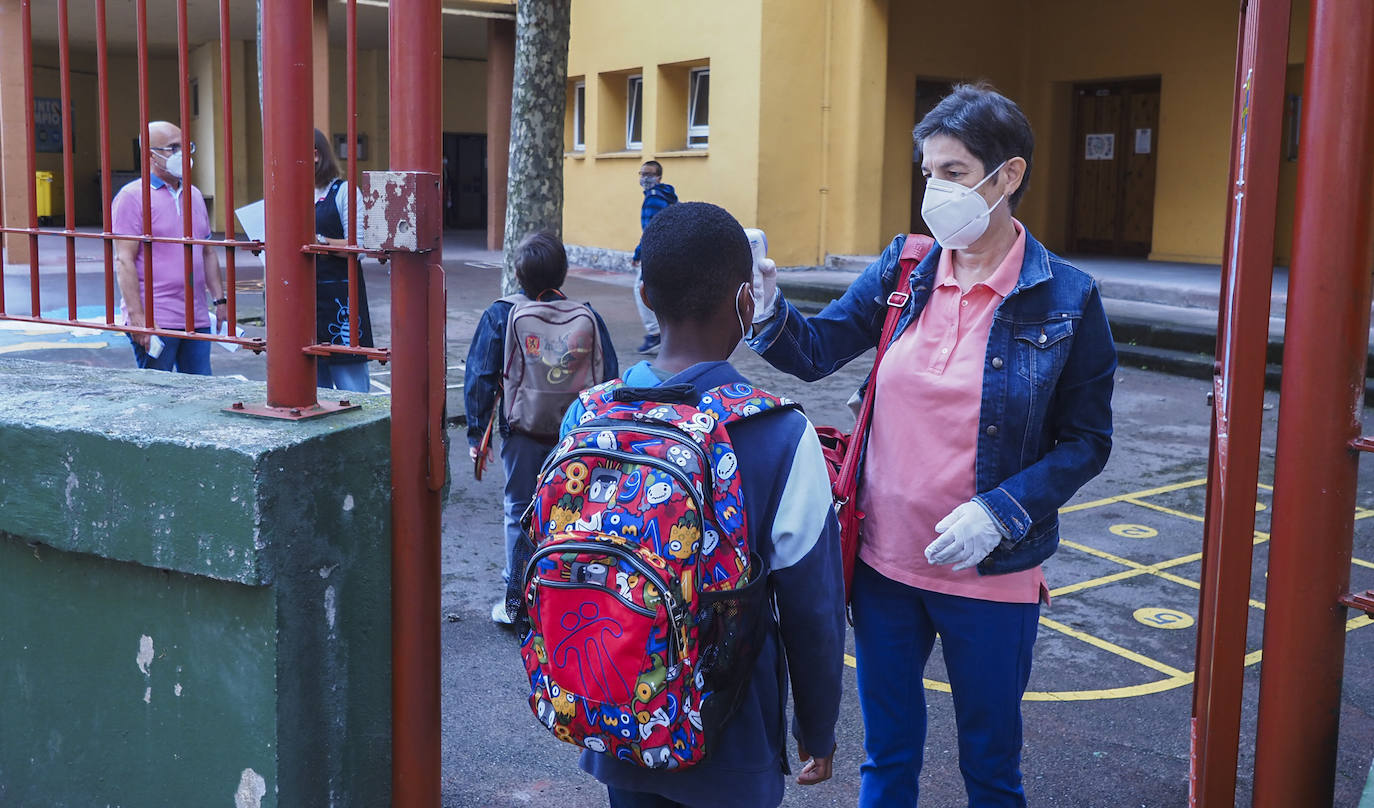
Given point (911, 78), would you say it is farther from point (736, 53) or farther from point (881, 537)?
point (881, 537)

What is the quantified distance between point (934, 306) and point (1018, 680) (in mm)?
787

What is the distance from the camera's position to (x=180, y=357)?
254 inches

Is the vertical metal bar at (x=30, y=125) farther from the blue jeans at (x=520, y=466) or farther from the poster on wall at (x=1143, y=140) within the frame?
the poster on wall at (x=1143, y=140)

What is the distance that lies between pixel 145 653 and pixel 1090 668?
317 cm

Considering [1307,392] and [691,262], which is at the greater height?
[691,262]

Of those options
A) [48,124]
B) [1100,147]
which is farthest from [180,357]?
[48,124]

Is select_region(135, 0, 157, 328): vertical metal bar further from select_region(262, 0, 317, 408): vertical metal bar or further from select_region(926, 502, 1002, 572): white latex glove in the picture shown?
select_region(926, 502, 1002, 572): white latex glove

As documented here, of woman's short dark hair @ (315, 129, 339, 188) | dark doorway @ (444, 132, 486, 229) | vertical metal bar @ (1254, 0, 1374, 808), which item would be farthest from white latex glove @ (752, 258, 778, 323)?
dark doorway @ (444, 132, 486, 229)

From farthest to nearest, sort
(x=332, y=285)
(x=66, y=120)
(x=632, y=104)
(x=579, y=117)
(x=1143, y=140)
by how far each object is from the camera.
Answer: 1. (x=579, y=117)
2. (x=632, y=104)
3. (x=1143, y=140)
4. (x=332, y=285)
5. (x=66, y=120)

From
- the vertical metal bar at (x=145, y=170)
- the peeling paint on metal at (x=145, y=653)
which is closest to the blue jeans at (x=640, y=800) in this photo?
the peeling paint on metal at (x=145, y=653)

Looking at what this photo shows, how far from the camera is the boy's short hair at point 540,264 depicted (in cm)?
445

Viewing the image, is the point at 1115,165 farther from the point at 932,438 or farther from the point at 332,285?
the point at 932,438

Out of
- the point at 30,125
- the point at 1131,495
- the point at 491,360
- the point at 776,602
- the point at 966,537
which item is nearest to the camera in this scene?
the point at 776,602

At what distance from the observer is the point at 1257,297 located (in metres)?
2.21
